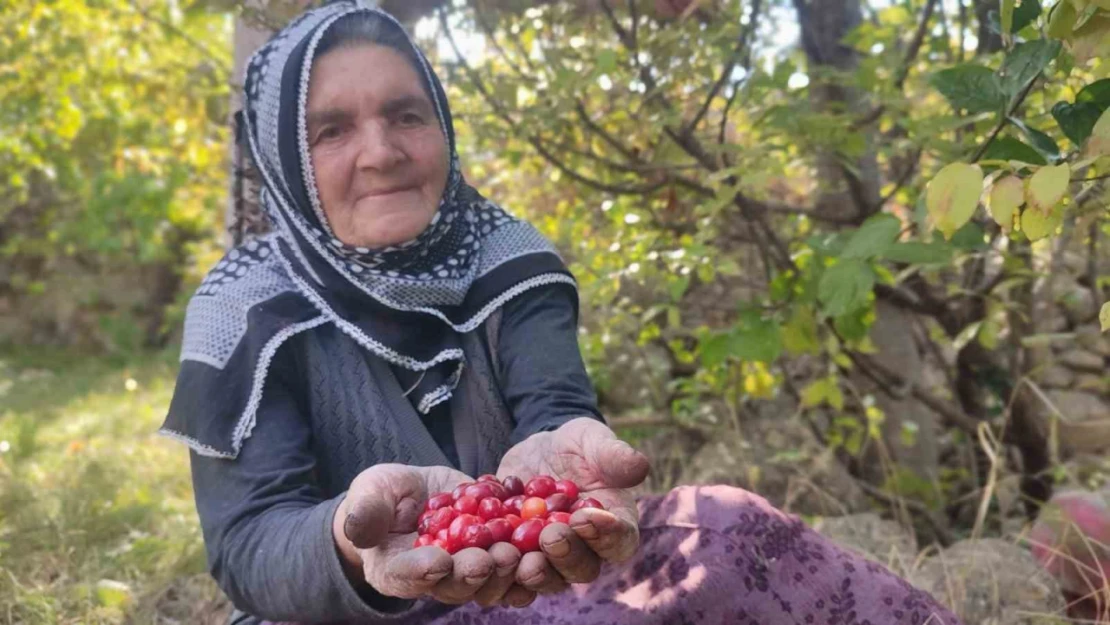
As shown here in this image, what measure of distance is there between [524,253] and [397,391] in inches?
13.6

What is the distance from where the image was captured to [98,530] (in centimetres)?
285

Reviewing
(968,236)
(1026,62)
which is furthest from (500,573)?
(968,236)

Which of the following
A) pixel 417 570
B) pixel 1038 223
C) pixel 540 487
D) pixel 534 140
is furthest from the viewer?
pixel 534 140

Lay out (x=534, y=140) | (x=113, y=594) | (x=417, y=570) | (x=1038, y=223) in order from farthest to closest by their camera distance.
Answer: (x=534, y=140), (x=113, y=594), (x=1038, y=223), (x=417, y=570)

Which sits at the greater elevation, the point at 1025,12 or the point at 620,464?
the point at 1025,12

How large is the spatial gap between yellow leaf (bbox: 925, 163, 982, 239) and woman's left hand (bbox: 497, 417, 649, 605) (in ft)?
1.54

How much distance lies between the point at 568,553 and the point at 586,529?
3 centimetres

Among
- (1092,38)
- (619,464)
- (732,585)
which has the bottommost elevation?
(732,585)

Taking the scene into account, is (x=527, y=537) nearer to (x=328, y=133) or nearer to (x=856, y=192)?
(x=328, y=133)

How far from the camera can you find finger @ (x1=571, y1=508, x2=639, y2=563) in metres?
1.16

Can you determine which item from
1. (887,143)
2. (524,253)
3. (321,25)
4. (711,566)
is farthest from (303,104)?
(887,143)

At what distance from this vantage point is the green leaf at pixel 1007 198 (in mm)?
1178

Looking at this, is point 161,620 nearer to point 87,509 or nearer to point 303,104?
point 87,509

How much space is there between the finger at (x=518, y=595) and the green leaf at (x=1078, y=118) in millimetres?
946
